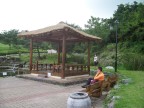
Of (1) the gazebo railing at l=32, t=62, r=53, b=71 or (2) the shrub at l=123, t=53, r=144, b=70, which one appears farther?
(2) the shrub at l=123, t=53, r=144, b=70

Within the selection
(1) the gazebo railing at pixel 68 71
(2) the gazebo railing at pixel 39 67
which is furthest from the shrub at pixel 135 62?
(2) the gazebo railing at pixel 39 67

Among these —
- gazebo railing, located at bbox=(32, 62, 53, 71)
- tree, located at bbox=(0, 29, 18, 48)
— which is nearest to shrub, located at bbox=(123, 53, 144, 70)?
gazebo railing, located at bbox=(32, 62, 53, 71)

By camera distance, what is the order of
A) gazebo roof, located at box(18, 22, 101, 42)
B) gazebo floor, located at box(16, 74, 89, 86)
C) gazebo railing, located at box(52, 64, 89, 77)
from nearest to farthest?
gazebo floor, located at box(16, 74, 89, 86) → gazebo roof, located at box(18, 22, 101, 42) → gazebo railing, located at box(52, 64, 89, 77)

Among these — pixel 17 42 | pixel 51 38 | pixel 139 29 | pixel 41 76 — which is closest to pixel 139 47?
pixel 139 29

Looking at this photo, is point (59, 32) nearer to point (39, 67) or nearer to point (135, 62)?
point (39, 67)

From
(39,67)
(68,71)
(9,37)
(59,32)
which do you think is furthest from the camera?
(9,37)

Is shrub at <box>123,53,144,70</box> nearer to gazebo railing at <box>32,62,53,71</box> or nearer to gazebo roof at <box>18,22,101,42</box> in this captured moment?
gazebo roof at <box>18,22,101,42</box>

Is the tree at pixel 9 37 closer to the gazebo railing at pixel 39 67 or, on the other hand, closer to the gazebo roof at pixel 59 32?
the gazebo railing at pixel 39 67

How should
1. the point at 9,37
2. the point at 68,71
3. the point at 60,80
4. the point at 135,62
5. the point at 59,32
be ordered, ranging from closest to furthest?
the point at 60,80 < the point at 59,32 < the point at 68,71 < the point at 135,62 < the point at 9,37

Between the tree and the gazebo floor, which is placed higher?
the tree

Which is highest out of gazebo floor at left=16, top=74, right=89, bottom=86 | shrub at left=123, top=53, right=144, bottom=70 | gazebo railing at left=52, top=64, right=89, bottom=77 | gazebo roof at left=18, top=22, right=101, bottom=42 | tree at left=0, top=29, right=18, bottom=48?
tree at left=0, top=29, right=18, bottom=48

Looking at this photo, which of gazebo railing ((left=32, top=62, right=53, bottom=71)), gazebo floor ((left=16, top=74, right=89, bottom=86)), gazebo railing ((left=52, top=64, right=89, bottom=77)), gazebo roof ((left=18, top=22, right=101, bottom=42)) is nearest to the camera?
gazebo floor ((left=16, top=74, right=89, bottom=86))

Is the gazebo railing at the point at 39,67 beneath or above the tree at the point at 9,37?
beneath

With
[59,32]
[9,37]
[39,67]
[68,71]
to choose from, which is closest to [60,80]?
[68,71]
